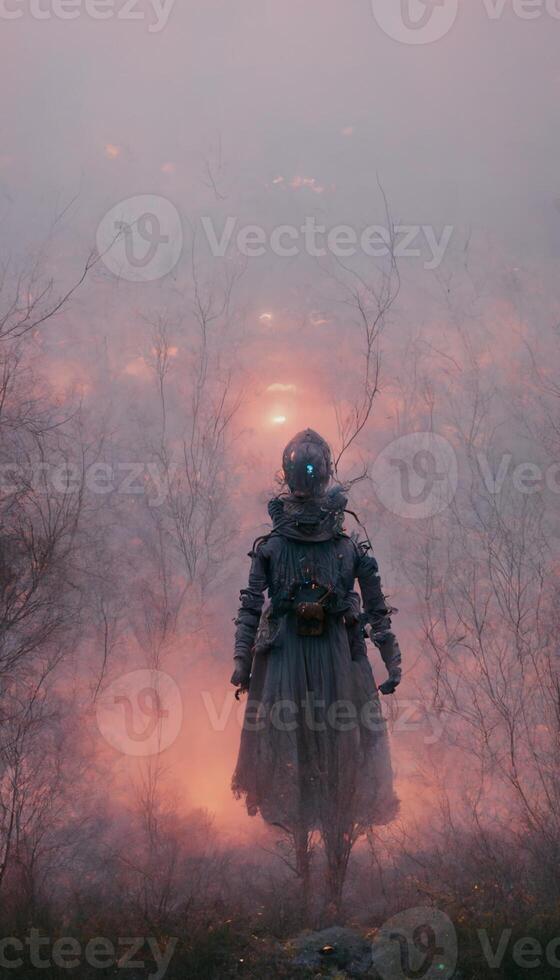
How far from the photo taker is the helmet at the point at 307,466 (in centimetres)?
454

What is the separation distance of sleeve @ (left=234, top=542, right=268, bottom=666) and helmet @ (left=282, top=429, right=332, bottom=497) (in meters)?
0.39

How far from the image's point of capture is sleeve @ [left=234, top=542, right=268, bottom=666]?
4430 millimetres

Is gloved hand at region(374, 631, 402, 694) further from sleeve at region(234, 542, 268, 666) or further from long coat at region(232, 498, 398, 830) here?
sleeve at region(234, 542, 268, 666)

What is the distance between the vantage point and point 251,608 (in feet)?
14.7

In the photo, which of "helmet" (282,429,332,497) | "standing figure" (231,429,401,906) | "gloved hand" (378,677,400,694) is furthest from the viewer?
"helmet" (282,429,332,497)

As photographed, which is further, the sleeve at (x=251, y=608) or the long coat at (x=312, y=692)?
the sleeve at (x=251, y=608)

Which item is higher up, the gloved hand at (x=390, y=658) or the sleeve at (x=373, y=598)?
the sleeve at (x=373, y=598)

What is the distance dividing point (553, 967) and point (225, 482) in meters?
6.27

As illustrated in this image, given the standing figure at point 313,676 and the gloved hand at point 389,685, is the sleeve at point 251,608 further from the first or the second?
the gloved hand at point 389,685

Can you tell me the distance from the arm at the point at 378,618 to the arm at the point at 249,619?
541 millimetres

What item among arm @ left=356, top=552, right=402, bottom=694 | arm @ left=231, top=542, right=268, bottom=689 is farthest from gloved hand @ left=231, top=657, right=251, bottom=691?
arm @ left=356, top=552, right=402, bottom=694

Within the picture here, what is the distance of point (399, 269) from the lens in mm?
9414

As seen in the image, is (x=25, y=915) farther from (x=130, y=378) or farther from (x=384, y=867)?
(x=130, y=378)

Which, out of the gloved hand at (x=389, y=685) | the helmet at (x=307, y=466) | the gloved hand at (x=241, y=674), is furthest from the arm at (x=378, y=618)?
the gloved hand at (x=241, y=674)
